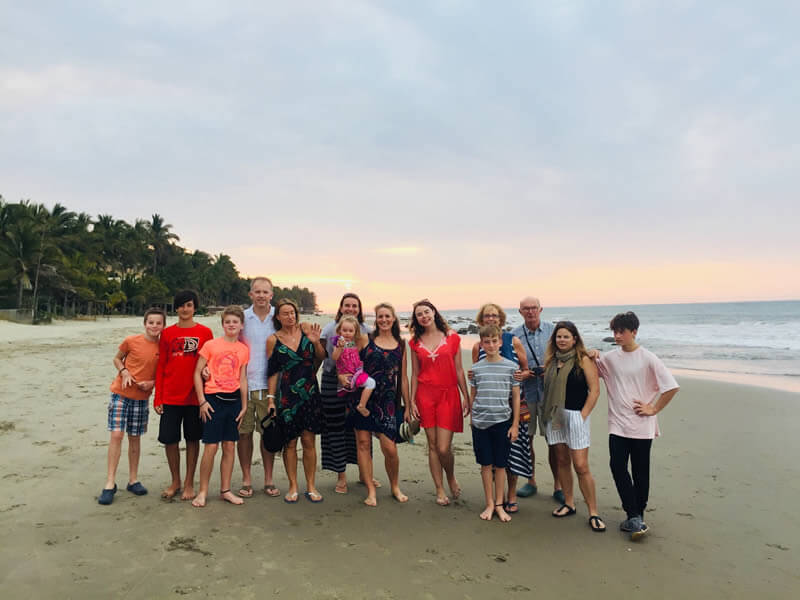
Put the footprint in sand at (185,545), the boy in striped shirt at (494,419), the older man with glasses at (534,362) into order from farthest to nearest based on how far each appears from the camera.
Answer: the older man with glasses at (534,362)
the boy in striped shirt at (494,419)
the footprint in sand at (185,545)

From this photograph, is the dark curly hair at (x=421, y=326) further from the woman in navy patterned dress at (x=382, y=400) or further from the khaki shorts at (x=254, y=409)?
the khaki shorts at (x=254, y=409)

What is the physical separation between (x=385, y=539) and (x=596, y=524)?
1.72 meters

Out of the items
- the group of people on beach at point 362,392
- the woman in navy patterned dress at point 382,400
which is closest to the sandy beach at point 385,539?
the group of people on beach at point 362,392

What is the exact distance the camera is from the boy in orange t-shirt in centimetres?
425

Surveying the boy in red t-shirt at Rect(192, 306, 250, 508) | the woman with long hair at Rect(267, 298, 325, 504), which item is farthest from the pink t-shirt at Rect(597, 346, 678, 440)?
the boy in red t-shirt at Rect(192, 306, 250, 508)

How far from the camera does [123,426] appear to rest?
4289mm

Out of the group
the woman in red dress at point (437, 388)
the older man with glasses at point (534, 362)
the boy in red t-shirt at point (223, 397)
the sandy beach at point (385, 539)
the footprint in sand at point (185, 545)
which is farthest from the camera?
the older man with glasses at point (534, 362)

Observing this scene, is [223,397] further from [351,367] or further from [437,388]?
[437,388]

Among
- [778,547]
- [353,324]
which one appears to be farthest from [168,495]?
[778,547]

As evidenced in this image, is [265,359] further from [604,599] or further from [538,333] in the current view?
[604,599]

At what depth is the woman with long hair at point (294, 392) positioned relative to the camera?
14.1ft

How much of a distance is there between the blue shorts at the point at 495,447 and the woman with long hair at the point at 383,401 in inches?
29.4

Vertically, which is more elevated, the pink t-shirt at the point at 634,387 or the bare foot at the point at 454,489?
the pink t-shirt at the point at 634,387

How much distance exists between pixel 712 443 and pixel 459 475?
3.97 metres
